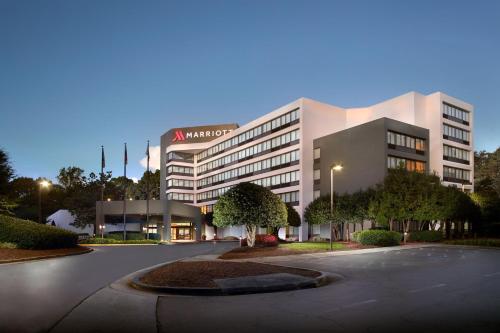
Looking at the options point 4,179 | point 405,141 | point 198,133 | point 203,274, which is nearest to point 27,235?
point 4,179

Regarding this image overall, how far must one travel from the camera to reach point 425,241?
45406 millimetres

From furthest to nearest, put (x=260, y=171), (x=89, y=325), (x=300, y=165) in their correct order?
(x=260, y=171), (x=300, y=165), (x=89, y=325)

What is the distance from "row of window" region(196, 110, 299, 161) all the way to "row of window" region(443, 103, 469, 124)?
70.4 feet

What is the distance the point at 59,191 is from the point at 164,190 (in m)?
28.6

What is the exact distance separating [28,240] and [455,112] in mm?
60005

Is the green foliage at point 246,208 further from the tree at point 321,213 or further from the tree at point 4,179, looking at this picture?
the tree at point 321,213

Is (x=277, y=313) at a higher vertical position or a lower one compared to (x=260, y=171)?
lower

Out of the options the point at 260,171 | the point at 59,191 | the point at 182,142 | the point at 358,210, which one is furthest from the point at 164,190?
the point at 358,210

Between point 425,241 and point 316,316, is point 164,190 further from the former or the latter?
point 316,316

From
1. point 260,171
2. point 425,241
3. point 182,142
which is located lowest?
point 425,241

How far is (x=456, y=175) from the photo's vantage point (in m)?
67.2

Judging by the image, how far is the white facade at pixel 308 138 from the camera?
64688mm

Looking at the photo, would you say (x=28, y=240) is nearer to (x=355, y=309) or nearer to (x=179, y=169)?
(x=355, y=309)

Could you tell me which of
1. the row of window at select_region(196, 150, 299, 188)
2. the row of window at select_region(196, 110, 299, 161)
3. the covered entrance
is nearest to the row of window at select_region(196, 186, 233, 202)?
the row of window at select_region(196, 150, 299, 188)
